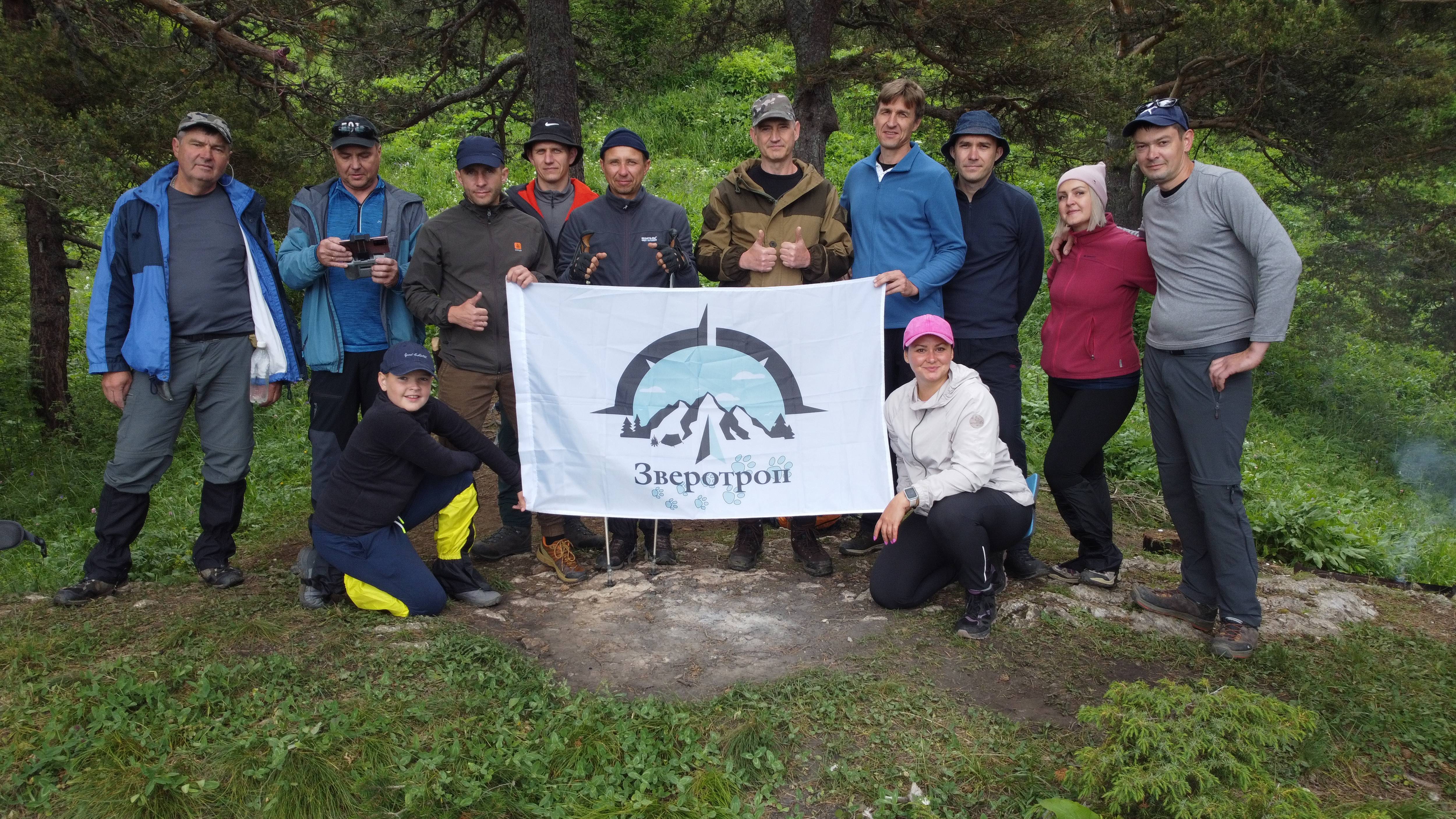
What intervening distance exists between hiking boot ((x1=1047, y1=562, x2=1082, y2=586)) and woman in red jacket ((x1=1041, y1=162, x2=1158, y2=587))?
11cm

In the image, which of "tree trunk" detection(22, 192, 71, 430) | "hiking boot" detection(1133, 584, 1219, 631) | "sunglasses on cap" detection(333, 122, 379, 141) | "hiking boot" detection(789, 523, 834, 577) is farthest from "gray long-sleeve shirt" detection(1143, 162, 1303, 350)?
"tree trunk" detection(22, 192, 71, 430)

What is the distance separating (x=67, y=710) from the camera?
3654mm

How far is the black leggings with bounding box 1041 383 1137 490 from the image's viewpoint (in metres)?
4.96

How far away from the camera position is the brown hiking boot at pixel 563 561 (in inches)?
209

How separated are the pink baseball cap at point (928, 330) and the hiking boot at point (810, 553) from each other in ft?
4.57

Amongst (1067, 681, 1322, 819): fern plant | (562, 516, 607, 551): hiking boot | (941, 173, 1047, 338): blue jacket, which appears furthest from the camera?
(562, 516, 607, 551): hiking boot

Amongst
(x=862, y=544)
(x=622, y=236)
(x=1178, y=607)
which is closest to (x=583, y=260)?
(x=622, y=236)

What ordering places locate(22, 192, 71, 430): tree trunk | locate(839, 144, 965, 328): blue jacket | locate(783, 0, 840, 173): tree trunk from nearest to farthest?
1. locate(839, 144, 965, 328): blue jacket
2. locate(22, 192, 71, 430): tree trunk
3. locate(783, 0, 840, 173): tree trunk

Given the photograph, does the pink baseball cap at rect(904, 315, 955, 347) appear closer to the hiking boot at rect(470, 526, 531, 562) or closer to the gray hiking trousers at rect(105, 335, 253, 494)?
the hiking boot at rect(470, 526, 531, 562)

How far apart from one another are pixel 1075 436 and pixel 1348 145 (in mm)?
8636

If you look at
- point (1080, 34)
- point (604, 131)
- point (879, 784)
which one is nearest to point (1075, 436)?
point (879, 784)

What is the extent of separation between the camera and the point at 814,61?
31.7 feet

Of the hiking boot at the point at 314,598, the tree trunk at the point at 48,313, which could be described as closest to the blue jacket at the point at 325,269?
the hiking boot at the point at 314,598

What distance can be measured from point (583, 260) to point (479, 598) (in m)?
1.91
